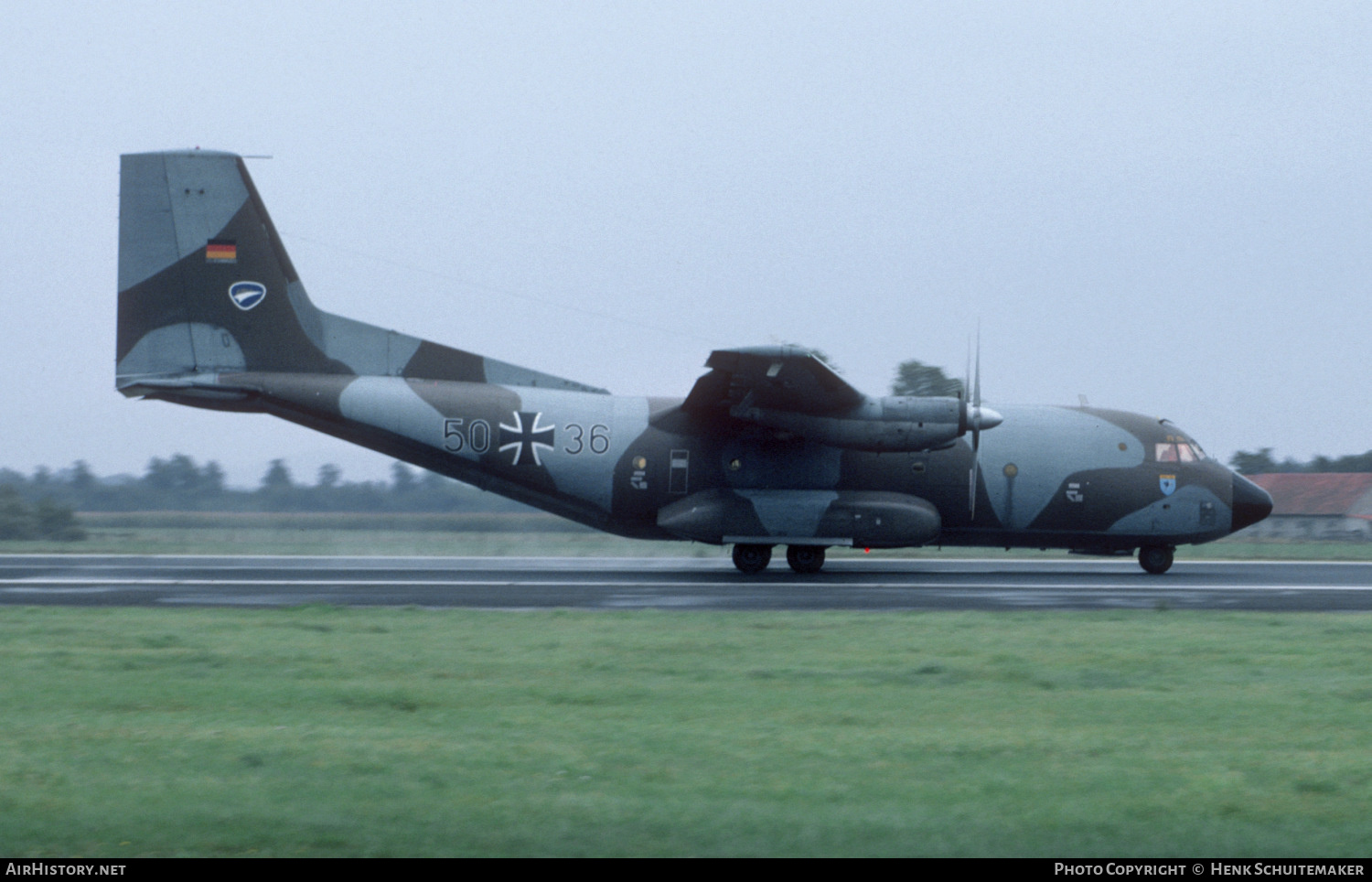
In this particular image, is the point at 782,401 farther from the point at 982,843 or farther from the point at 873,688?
the point at 982,843

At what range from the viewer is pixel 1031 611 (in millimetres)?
14789

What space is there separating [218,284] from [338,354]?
2578 millimetres

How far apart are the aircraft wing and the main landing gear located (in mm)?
2784

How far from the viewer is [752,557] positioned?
2216 cm

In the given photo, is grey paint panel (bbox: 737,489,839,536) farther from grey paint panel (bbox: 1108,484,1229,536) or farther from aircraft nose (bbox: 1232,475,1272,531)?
aircraft nose (bbox: 1232,475,1272,531)

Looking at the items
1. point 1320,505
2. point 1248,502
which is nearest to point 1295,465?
point 1320,505

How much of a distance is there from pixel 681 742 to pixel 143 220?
18.7 metres

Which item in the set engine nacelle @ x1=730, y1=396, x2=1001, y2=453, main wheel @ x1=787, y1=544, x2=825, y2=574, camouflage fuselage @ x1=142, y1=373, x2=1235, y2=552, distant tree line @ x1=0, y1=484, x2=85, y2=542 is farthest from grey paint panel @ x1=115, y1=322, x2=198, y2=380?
distant tree line @ x1=0, y1=484, x2=85, y2=542

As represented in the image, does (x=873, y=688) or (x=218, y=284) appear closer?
(x=873, y=688)

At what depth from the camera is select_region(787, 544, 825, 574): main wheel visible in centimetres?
2245

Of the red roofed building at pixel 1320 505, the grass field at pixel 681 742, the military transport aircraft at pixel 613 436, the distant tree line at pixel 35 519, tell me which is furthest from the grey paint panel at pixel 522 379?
the red roofed building at pixel 1320 505

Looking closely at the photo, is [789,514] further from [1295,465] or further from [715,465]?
[1295,465]

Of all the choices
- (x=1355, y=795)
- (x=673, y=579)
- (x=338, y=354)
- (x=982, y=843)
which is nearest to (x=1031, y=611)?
(x=673, y=579)

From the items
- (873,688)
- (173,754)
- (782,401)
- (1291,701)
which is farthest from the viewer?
(782,401)
